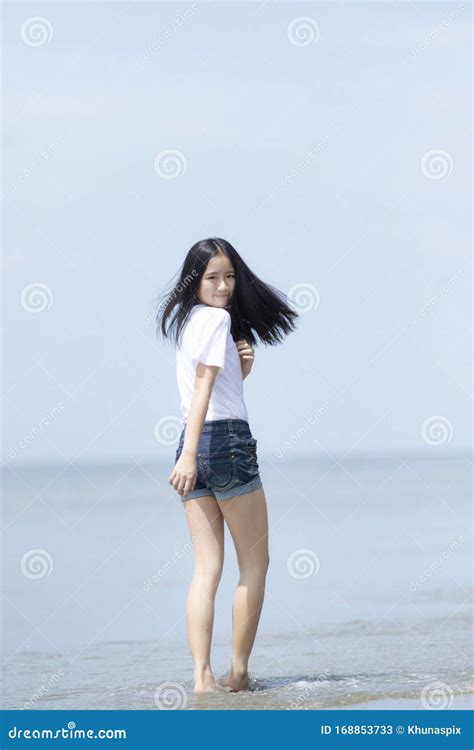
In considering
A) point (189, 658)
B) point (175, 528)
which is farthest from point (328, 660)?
point (175, 528)

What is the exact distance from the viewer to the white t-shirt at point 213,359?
4.05m

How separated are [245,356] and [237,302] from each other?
19cm

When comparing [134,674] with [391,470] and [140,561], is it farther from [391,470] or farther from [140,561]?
[391,470]

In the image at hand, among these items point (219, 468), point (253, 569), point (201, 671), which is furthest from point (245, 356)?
point (201, 671)

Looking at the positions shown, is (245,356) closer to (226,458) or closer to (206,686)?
(226,458)

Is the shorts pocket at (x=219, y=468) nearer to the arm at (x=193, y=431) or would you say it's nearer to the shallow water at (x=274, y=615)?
the arm at (x=193, y=431)

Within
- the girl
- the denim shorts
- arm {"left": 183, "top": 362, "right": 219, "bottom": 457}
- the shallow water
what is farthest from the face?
the shallow water

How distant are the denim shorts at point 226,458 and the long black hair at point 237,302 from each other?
36 centimetres

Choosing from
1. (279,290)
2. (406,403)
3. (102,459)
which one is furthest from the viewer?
(102,459)

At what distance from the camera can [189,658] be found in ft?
16.6

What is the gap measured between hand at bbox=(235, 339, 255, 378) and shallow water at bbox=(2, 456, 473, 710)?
3.64 ft

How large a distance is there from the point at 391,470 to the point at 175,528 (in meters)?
12.7

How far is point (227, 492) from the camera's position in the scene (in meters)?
4.11

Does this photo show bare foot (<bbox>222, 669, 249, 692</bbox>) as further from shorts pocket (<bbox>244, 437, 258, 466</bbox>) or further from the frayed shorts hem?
shorts pocket (<bbox>244, 437, 258, 466</bbox>)
